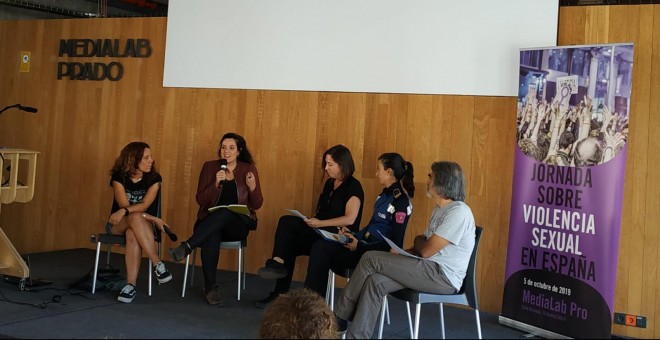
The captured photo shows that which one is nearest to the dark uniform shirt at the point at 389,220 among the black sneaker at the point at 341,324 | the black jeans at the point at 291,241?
the black jeans at the point at 291,241

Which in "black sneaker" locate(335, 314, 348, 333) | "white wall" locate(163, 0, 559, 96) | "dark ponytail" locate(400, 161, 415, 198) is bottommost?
"black sneaker" locate(335, 314, 348, 333)

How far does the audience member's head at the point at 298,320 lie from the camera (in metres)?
3.04

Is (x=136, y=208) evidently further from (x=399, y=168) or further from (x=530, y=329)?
(x=530, y=329)

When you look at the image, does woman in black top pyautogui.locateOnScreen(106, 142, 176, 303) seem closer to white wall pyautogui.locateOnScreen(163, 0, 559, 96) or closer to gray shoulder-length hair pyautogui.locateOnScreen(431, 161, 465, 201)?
white wall pyautogui.locateOnScreen(163, 0, 559, 96)

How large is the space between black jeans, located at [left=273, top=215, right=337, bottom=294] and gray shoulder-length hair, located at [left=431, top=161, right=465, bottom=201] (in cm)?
119

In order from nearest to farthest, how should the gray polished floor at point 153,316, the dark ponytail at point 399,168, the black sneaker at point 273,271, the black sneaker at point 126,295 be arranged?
the gray polished floor at point 153,316, the dark ponytail at point 399,168, the black sneaker at point 273,271, the black sneaker at point 126,295

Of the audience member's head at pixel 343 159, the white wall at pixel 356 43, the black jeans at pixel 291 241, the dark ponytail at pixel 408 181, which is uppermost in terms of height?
the white wall at pixel 356 43

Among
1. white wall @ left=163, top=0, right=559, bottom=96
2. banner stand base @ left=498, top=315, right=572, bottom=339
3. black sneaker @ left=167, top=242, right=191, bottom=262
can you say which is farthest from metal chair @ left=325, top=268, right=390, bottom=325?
white wall @ left=163, top=0, right=559, bottom=96

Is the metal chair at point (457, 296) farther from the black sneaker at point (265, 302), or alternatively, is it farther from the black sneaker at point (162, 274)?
the black sneaker at point (162, 274)

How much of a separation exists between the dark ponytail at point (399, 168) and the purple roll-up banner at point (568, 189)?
73 cm

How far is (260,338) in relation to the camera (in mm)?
3061

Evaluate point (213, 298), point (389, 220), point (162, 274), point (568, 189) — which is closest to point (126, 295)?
point (162, 274)

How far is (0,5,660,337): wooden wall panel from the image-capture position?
507cm

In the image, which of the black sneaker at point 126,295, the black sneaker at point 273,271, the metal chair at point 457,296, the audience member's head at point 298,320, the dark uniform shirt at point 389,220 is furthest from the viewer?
the black sneaker at point 126,295
